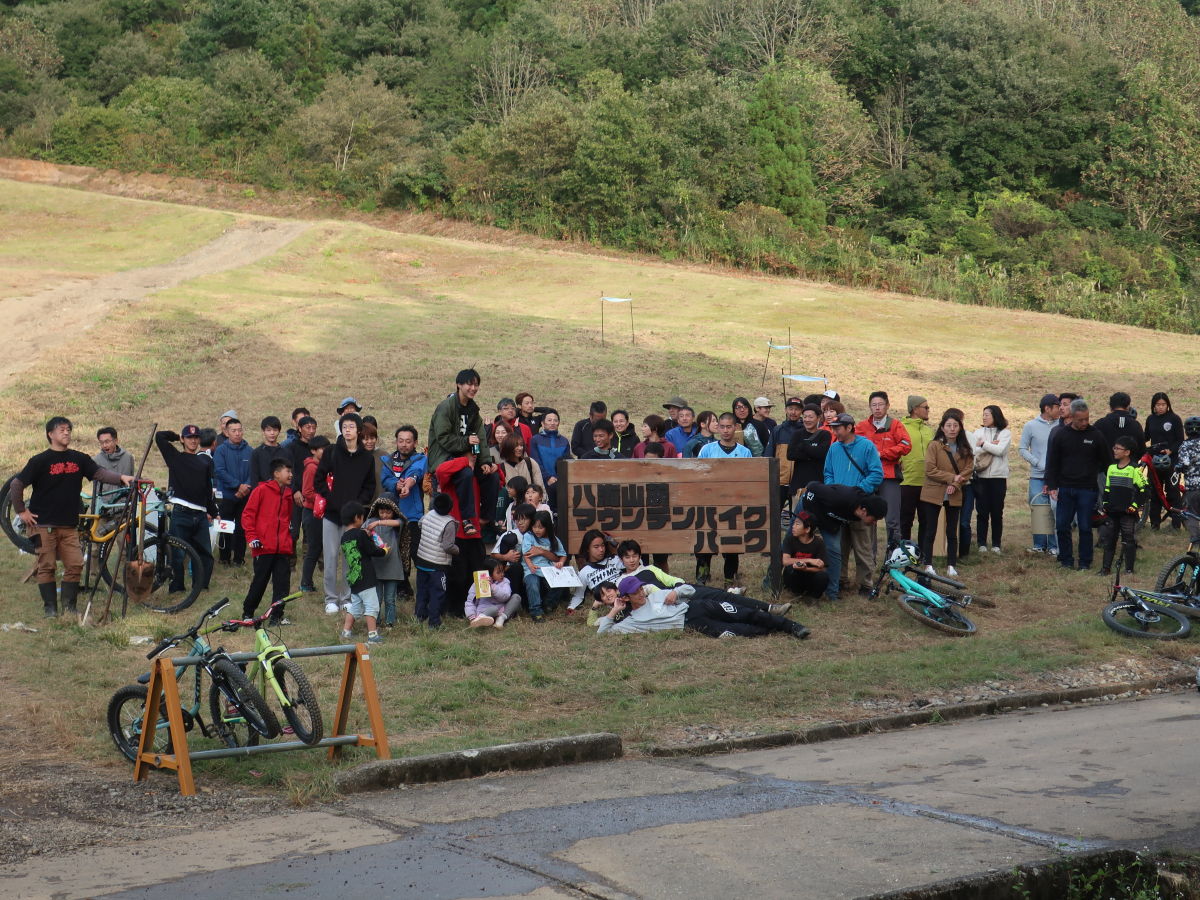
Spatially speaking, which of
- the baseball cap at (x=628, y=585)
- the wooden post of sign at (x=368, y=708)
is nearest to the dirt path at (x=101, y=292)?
the baseball cap at (x=628, y=585)

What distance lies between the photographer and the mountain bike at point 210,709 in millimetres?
6727

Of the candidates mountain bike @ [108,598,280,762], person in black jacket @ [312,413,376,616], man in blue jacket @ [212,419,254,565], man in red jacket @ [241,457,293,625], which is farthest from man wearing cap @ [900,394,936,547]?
mountain bike @ [108,598,280,762]

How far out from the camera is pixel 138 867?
5055 mm

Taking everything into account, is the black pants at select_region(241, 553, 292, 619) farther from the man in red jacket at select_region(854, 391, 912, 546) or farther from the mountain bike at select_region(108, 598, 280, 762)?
the man in red jacket at select_region(854, 391, 912, 546)

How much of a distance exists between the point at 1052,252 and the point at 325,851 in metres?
48.1

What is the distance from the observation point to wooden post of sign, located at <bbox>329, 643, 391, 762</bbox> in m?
6.80

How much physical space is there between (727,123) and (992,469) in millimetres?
38939

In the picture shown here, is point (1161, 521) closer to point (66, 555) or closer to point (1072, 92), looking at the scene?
point (66, 555)

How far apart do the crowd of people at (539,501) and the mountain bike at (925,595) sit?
0.81ft

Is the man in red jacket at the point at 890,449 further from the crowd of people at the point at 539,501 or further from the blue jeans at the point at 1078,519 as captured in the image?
the blue jeans at the point at 1078,519

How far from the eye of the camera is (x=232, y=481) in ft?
41.9

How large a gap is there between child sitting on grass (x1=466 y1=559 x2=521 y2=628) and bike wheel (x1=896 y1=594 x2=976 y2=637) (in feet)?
12.3

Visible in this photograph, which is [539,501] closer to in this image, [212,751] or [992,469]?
[212,751]

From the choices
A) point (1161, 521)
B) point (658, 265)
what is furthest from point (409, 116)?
point (1161, 521)
